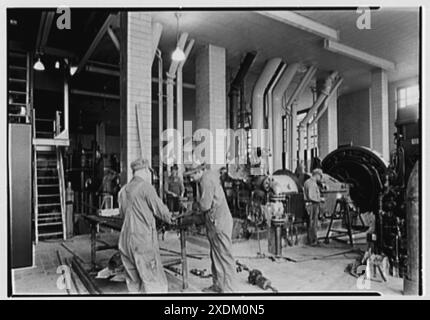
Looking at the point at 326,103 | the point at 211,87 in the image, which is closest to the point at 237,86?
the point at 211,87

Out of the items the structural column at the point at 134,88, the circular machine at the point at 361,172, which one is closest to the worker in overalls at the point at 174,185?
the structural column at the point at 134,88

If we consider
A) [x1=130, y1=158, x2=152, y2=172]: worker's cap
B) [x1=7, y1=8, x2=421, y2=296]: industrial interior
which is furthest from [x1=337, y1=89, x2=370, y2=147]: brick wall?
[x1=130, y1=158, x2=152, y2=172]: worker's cap

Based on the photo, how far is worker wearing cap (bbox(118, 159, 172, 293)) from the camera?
2670 mm

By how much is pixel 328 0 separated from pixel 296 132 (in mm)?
3231

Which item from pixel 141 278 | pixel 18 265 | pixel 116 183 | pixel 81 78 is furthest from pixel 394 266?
pixel 81 78

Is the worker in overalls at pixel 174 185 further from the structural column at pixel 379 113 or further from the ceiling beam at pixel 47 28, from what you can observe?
the structural column at pixel 379 113

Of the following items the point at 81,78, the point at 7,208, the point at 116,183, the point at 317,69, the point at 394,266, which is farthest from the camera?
the point at 81,78

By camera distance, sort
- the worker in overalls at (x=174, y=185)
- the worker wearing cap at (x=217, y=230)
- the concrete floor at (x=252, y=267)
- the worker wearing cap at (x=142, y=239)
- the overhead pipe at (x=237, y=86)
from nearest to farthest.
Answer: the worker wearing cap at (x=142, y=239)
the worker wearing cap at (x=217, y=230)
the concrete floor at (x=252, y=267)
the worker in overalls at (x=174, y=185)
the overhead pipe at (x=237, y=86)

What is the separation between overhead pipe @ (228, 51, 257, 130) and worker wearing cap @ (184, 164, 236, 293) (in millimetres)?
2326

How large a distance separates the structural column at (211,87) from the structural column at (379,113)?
8.54 feet

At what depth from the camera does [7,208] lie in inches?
103

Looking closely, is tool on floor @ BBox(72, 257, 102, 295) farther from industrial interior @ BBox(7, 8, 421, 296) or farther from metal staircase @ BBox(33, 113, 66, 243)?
metal staircase @ BBox(33, 113, 66, 243)

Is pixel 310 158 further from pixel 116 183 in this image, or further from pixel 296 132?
pixel 116 183

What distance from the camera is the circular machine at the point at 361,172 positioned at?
470cm
